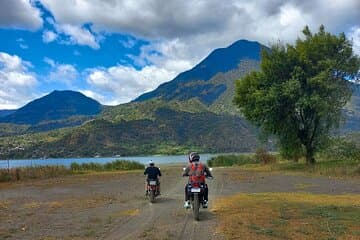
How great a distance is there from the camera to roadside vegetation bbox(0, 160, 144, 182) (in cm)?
3700

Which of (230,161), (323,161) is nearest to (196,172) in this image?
(323,161)

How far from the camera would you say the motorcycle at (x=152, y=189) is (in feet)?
57.9

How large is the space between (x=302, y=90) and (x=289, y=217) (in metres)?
28.9

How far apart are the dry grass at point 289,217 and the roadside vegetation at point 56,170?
24224 mm

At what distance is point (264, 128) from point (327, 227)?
33.0m

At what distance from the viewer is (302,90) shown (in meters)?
40.3

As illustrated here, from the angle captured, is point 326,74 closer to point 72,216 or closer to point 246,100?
point 246,100

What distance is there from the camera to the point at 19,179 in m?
37.2

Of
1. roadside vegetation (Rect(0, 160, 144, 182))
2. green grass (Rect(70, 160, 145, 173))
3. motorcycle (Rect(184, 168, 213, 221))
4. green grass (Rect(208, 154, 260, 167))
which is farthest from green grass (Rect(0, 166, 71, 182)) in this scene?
motorcycle (Rect(184, 168, 213, 221))

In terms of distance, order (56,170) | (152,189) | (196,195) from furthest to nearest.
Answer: (56,170) → (152,189) → (196,195)

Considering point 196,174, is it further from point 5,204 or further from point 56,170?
point 56,170

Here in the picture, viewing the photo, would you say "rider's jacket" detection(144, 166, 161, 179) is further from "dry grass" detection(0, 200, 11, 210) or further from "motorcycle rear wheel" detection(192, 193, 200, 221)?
"dry grass" detection(0, 200, 11, 210)

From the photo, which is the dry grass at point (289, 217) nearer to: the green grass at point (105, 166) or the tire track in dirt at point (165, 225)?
the tire track in dirt at point (165, 225)

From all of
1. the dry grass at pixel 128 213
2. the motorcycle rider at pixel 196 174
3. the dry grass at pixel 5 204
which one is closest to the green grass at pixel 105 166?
the dry grass at pixel 5 204
